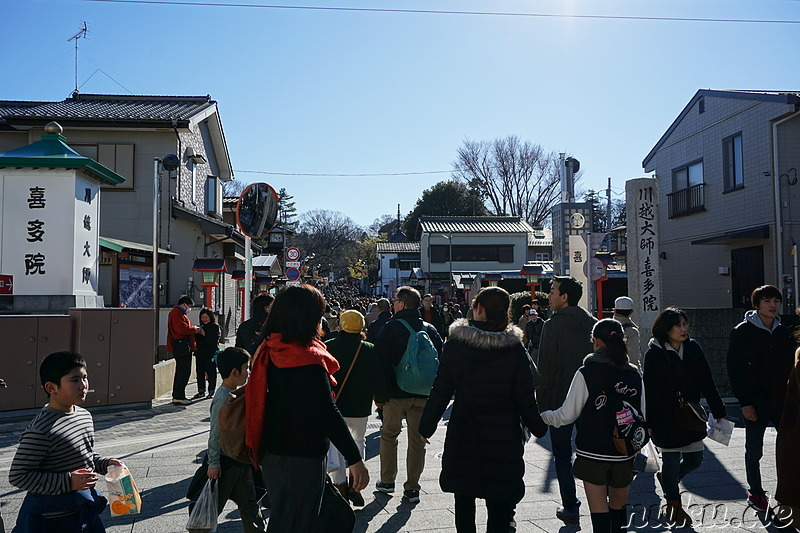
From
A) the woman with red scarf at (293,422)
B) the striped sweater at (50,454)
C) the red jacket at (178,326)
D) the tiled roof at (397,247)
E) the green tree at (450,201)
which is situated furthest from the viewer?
the tiled roof at (397,247)

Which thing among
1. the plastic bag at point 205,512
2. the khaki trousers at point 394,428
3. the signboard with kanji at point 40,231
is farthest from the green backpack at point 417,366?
the signboard with kanji at point 40,231

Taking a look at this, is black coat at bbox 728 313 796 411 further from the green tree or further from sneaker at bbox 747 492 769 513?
the green tree

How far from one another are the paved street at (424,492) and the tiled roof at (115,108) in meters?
14.8

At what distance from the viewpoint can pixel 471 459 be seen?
151 inches

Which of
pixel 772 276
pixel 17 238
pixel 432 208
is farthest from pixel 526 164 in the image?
pixel 17 238

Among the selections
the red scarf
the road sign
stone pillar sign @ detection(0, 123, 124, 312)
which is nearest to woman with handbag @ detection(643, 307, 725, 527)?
the red scarf

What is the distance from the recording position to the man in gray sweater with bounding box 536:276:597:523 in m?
5.37

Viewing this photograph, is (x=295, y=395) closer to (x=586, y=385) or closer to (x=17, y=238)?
(x=586, y=385)

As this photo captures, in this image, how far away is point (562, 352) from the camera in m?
5.48

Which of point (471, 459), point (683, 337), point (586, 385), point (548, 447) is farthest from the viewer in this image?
point (548, 447)

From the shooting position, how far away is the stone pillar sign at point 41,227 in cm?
1040

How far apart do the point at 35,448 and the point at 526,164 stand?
156ft

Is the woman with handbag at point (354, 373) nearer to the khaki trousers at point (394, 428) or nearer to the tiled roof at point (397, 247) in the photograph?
the khaki trousers at point (394, 428)

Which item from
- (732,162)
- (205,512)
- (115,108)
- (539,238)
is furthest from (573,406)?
(539,238)
